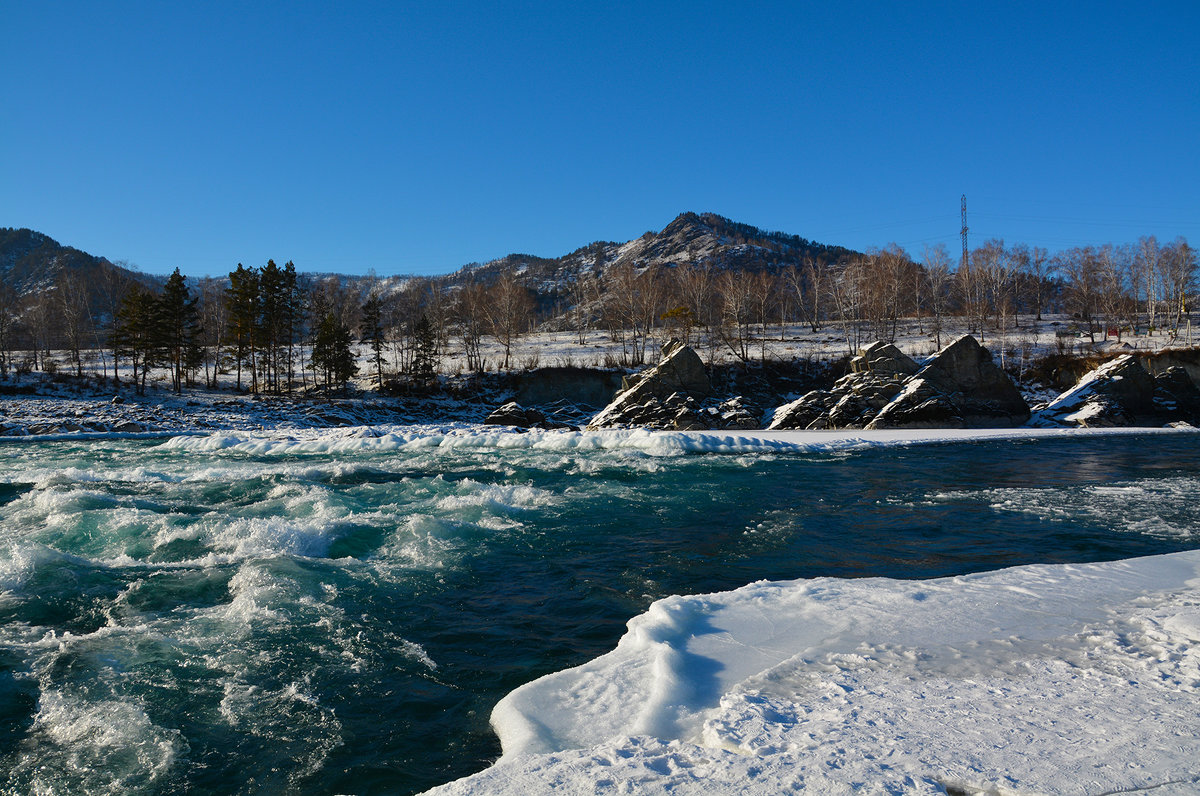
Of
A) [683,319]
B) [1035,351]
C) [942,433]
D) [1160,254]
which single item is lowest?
[942,433]

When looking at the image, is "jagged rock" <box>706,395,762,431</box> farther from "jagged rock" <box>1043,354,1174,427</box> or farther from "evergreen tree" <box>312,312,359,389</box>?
"evergreen tree" <box>312,312,359,389</box>

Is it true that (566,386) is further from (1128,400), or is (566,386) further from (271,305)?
(1128,400)

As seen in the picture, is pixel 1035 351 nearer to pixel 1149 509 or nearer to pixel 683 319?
pixel 683 319

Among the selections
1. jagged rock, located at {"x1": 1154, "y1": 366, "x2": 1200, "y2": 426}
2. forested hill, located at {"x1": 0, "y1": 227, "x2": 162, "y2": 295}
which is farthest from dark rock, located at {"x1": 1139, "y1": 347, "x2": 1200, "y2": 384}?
forested hill, located at {"x1": 0, "y1": 227, "x2": 162, "y2": 295}

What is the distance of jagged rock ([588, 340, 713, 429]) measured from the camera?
99.8ft

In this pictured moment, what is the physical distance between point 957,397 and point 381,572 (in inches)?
1036

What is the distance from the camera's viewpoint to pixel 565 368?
43.6 metres

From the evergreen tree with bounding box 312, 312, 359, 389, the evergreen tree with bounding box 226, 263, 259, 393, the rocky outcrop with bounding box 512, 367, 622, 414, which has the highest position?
the evergreen tree with bounding box 226, 263, 259, 393

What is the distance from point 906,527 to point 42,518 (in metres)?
12.7

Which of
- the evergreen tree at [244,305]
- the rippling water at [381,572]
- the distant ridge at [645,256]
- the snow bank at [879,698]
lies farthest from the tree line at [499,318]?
the distant ridge at [645,256]

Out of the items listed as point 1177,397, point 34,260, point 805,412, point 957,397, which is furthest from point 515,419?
point 34,260

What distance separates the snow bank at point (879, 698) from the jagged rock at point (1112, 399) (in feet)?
81.7

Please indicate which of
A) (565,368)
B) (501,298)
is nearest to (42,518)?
(565,368)

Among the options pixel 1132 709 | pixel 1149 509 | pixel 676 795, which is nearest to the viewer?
pixel 676 795
